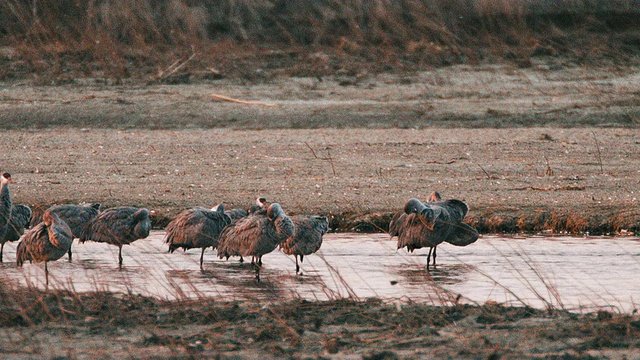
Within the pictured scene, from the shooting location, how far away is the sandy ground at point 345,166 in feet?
24.5

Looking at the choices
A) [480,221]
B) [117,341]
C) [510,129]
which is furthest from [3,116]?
[117,341]

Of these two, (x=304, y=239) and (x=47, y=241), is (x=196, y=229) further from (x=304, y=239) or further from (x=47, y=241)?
(x=47, y=241)

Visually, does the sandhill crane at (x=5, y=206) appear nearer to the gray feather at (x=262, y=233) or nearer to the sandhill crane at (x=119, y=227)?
the sandhill crane at (x=119, y=227)

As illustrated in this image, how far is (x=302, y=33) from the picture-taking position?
24.8 m

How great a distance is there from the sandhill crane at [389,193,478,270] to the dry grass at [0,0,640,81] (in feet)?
39.4

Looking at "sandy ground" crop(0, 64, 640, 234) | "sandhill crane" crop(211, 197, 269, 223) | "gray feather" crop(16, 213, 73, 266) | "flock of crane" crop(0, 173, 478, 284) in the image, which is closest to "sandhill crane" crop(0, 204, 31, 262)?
"flock of crane" crop(0, 173, 478, 284)

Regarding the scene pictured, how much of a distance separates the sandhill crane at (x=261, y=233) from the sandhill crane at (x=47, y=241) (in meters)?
1.60

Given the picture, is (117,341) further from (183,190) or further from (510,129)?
(510,129)

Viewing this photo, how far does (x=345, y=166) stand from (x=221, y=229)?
538cm

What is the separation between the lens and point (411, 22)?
83.9 feet

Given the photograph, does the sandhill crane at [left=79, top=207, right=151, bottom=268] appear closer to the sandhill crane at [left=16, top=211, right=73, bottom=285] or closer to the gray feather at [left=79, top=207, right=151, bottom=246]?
the gray feather at [left=79, top=207, right=151, bottom=246]

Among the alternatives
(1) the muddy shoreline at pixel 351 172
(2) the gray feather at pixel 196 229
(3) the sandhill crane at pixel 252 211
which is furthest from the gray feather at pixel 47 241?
(1) the muddy shoreline at pixel 351 172

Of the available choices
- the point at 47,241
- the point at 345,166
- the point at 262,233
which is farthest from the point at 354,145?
the point at 47,241

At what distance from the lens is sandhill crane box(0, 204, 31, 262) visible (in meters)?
11.1
